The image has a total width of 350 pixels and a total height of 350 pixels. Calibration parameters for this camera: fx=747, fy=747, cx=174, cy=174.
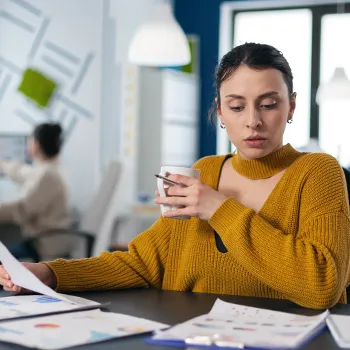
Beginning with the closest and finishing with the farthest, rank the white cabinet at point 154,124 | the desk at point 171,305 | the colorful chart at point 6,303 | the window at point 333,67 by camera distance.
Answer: the desk at point 171,305 < the colorful chart at point 6,303 < the white cabinet at point 154,124 < the window at point 333,67

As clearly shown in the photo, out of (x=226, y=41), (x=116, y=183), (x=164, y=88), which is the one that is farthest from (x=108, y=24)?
(x=116, y=183)

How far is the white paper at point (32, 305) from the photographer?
1.19 meters

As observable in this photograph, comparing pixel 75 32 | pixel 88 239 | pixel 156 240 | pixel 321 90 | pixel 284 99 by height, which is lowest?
pixel 88 239

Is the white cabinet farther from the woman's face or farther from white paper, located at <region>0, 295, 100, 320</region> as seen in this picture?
white paper, located at <region>0, 295, 100, 320</region>

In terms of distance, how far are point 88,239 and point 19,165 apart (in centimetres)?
135

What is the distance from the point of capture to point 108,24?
242 inches

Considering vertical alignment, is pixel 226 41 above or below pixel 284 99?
above

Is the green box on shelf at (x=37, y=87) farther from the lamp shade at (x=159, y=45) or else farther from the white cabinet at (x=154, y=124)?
the lamp shade at (x=159, y=45)

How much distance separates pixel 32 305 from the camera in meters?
1.28

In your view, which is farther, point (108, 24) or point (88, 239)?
point (108, 24)

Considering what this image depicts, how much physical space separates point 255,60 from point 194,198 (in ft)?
1.10

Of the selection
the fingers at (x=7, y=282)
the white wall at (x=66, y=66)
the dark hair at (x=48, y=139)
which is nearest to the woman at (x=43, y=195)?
the dark hair at (x=48, y=139)

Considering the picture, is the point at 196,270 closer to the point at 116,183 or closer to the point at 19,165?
the point at 116,183

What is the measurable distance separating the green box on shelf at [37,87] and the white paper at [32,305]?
4.96m
